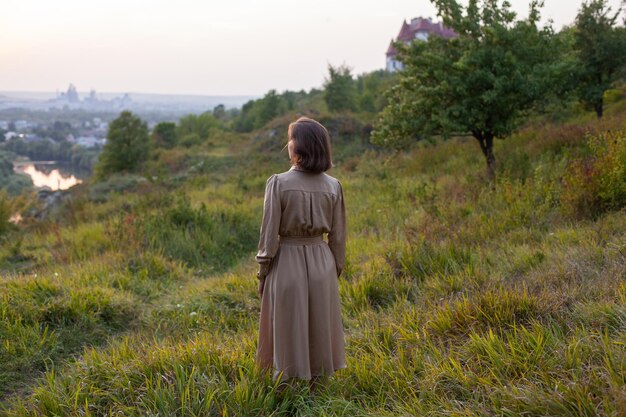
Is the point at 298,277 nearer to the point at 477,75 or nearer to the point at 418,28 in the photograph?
the point at 477,75

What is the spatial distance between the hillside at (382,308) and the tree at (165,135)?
37.8m

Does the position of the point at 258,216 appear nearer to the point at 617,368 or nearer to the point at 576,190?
the point at 576,190

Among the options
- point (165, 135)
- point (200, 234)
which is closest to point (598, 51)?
point (200, 234)

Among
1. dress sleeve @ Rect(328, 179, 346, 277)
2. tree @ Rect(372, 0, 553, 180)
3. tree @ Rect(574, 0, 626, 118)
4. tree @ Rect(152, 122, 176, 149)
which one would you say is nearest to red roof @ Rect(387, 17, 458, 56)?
tree @ Rect(152, 122, 176, 149)

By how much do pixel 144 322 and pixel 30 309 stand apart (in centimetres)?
124

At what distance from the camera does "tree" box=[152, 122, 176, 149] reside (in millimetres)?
47812

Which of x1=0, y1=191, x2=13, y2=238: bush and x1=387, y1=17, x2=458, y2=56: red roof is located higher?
x1=387, y1=17, x2=458, y2=56: red roof

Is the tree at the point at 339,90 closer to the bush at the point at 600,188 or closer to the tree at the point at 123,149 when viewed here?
Result: the tree at the point at 123,149

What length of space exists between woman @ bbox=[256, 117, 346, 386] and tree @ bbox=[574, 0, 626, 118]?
14.8 meters

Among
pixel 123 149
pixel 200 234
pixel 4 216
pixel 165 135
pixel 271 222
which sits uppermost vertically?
pixel 271 222

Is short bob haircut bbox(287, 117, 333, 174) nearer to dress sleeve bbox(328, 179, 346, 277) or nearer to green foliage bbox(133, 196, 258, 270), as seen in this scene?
dress sleeve bbox(328, 179, 346, 277)

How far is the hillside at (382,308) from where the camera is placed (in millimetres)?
3262

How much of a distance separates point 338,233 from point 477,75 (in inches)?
317

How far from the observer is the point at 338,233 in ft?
12.1
